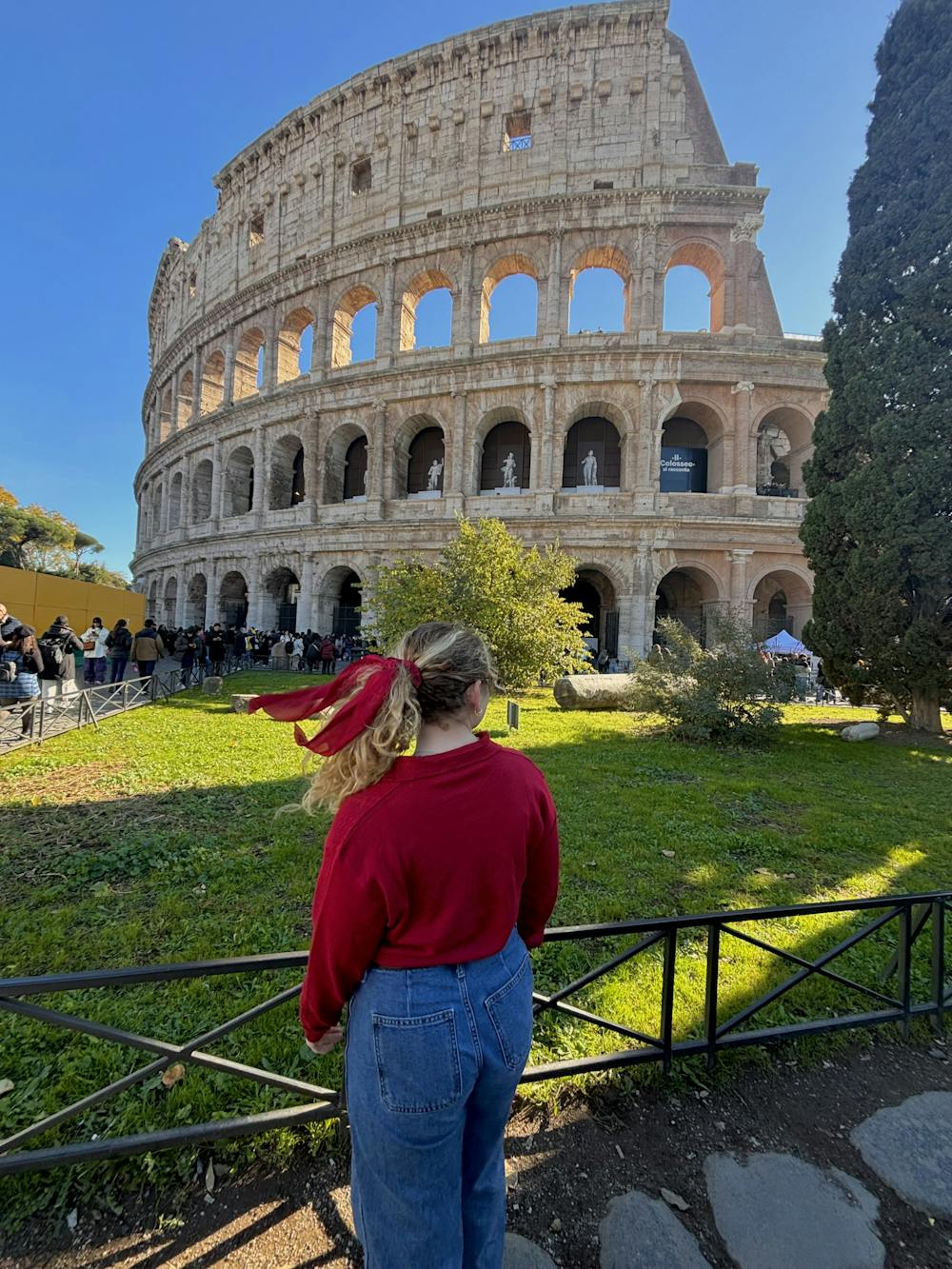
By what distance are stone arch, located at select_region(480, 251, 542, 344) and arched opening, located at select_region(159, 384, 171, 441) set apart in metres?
20.8

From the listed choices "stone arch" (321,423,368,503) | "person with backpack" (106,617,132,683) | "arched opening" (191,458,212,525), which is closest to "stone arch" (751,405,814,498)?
"stone arch" (321,423,368,503)

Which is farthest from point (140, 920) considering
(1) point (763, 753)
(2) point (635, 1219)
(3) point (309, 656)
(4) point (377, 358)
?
(4) point (377, 358)

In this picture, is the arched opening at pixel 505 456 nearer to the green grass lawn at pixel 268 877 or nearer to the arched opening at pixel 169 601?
the green grass lawn at pixel 268 877

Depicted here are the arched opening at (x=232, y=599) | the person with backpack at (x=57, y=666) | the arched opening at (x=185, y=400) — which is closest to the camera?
the person with backpack at (x=57, y=666)

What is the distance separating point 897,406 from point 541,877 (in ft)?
44.7

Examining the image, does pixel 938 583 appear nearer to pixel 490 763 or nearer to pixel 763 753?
pixel 763 753

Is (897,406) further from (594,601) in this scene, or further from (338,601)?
(338,601)

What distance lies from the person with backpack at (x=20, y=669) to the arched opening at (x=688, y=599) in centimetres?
1834

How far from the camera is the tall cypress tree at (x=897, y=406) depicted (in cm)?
1028

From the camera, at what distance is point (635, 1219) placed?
1.93 m

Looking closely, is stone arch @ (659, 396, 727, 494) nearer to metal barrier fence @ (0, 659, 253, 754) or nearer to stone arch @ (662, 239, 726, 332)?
stone arch @ (662, 239, 726, 332)

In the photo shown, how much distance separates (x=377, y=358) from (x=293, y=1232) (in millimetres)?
24826

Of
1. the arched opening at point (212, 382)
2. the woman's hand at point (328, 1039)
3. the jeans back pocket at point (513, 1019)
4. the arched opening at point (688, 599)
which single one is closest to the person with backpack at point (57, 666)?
the woman's hand at point (328, 1039)

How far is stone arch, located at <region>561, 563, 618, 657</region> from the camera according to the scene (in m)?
22.5
